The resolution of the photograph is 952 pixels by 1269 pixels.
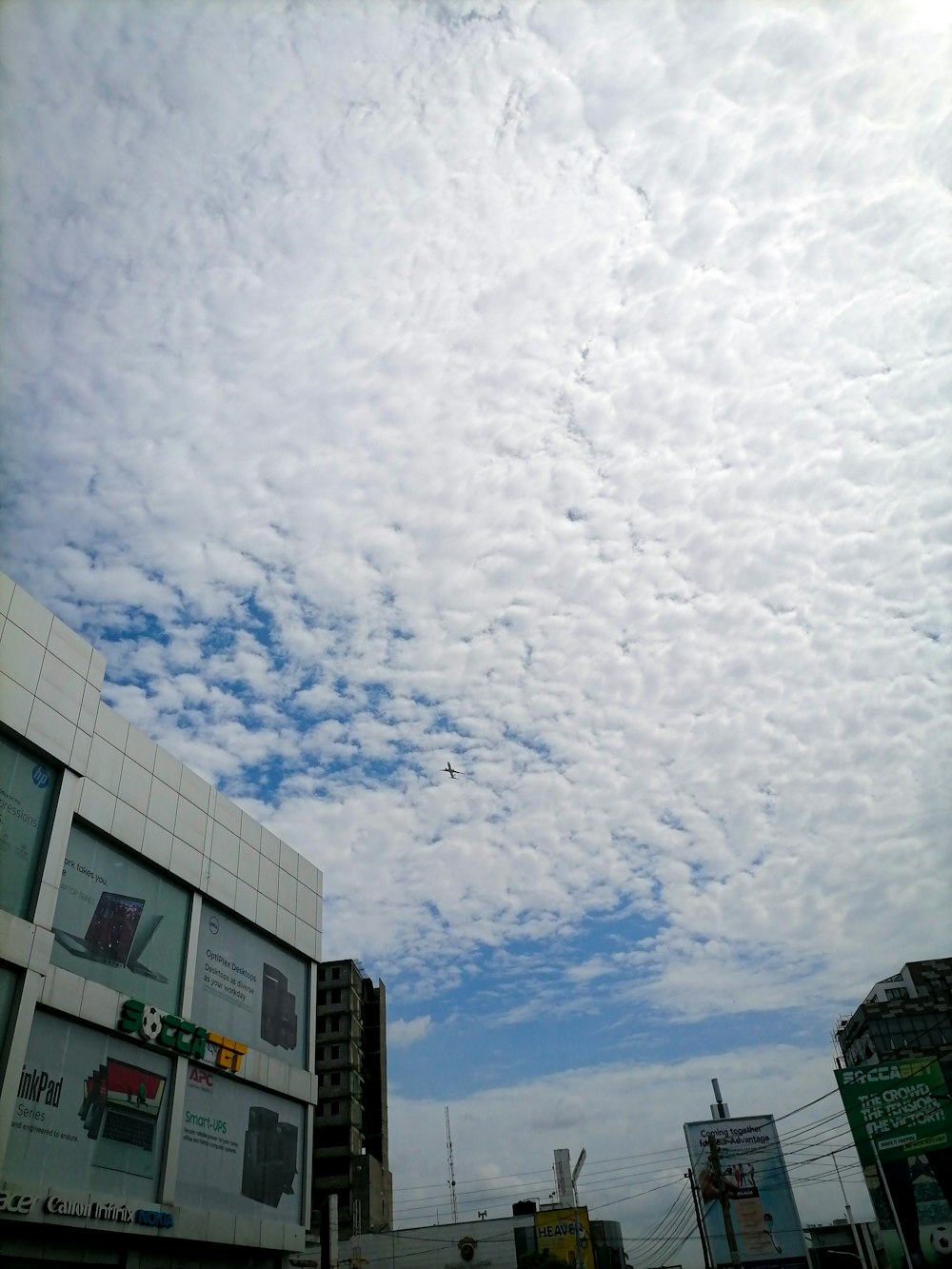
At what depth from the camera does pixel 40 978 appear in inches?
837

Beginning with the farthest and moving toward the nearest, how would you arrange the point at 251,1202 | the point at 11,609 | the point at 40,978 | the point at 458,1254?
the point at 458,1254
the point at 251,1202
the point at 11,609
the point at 40,978

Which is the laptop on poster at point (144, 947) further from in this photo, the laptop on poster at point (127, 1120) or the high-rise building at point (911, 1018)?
the high-rise building at point (911, 1018)

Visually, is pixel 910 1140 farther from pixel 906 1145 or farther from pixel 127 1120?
pixel 127 1120

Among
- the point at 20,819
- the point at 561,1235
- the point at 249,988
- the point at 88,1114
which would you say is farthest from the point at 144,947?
the point at 561,1235

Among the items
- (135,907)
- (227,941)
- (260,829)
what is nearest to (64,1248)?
(135,907)

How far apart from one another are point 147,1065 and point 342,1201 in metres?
47.6

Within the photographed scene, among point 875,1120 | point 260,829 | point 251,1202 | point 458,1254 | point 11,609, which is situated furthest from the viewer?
point 458,1254

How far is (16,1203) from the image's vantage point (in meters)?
19.4

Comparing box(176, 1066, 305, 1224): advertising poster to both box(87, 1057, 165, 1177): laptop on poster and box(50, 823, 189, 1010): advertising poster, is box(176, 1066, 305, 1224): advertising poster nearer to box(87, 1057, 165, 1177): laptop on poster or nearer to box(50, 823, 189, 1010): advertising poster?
box(87, 1057, 165, 1177): laptop on poster

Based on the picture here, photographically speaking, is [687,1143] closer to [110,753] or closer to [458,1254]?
[458,1254]

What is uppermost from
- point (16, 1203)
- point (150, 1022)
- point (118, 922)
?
point (118, 922)

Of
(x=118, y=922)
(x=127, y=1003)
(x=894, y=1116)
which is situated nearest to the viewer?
(x=127, y=1003)

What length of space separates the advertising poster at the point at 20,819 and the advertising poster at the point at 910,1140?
4372 cm

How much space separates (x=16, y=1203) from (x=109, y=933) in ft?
21.5
